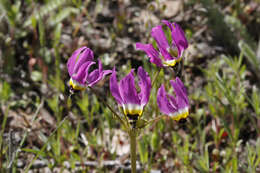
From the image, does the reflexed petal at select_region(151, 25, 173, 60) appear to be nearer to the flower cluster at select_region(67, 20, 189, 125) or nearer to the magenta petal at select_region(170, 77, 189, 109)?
the flower cluster at select_region(67, 20, 189, 125)

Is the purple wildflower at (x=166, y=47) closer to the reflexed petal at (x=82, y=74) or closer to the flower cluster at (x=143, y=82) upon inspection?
the flower cluster at (x=143, y=82)

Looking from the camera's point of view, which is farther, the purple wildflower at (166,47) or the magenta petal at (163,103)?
the purple wildflower at (166,47)

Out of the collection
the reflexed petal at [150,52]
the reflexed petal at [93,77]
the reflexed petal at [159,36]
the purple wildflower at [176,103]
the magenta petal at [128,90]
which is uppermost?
the reflexed petal at [159,36]

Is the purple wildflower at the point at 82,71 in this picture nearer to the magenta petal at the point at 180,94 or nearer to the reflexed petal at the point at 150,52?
the reflexed petal at the point at 150,52

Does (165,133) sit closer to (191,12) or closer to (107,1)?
(191,12)

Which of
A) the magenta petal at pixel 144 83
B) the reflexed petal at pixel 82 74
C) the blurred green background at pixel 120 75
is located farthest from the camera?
the blurred green background at pixel 120 75

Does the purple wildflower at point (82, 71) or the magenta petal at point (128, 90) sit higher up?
the purple wildflower at point (82, 71)

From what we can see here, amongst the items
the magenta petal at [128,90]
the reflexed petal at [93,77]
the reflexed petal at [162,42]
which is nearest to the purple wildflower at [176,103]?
the magenta petal at [128,90]

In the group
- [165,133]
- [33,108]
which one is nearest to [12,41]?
[33,108]

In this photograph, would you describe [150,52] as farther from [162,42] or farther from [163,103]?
[163,103]

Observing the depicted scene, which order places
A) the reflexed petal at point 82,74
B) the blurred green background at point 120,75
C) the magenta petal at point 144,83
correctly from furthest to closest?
the blurred green background at point 120,75, the reflexed petal at point 82,74, the magenta petal at point 144,83
